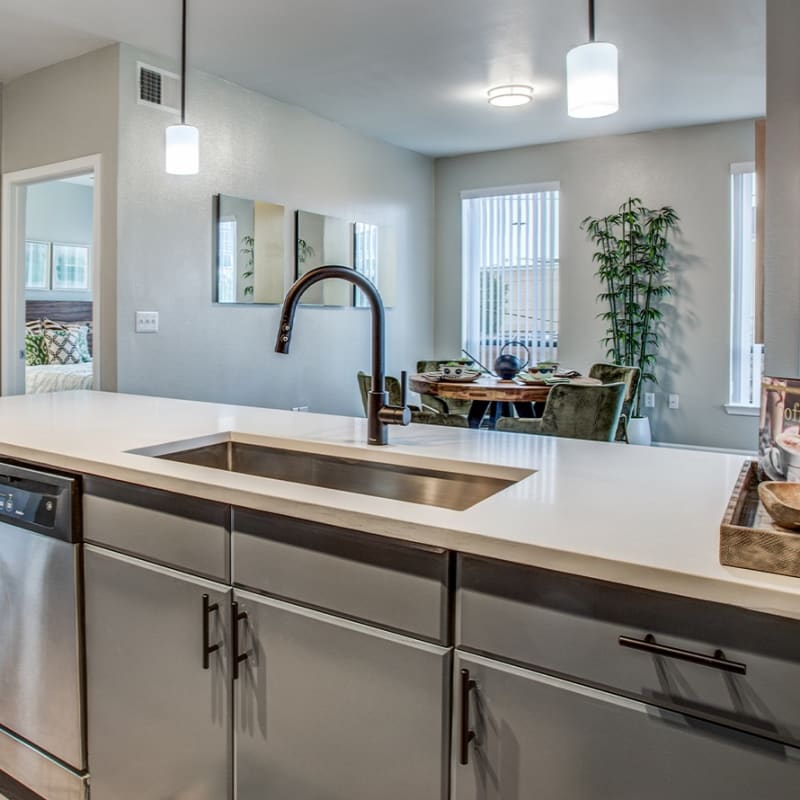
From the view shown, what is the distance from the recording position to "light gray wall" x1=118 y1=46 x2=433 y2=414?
4164 millimetres

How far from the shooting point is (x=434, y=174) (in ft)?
22.8

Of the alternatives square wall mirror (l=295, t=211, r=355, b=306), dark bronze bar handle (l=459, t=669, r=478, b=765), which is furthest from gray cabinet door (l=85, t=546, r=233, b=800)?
square wall mirror (l=295, t=211, r=355, b=306)

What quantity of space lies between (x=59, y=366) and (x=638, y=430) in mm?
4984

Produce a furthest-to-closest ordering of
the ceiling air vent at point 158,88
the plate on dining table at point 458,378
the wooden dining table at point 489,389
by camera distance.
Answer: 1. the plate on dining table at point 458,378
2. the ceiling air vent at point 158,88
3. the wooden dining table at point 489,389

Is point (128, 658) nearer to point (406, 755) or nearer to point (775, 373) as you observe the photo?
point (406, 755)

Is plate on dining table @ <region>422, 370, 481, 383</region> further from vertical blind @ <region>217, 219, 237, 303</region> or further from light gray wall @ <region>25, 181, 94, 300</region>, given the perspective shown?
light gray wall @ <region>25, 181, 94, 300</region>

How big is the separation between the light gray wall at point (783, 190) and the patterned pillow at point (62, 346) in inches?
278

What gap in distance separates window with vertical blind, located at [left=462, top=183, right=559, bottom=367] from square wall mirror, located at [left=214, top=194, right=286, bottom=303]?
90.0 inches

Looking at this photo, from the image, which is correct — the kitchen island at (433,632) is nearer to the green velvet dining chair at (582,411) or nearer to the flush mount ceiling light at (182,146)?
the flush mount ceiling light at (182,146)

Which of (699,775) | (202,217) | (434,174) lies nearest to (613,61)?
(699,775)

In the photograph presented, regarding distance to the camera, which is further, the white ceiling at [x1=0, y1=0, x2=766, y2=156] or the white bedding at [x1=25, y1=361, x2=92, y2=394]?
the white bedding at [x1=25, y1=361, x2=92, y2=394]

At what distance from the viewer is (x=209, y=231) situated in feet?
15.1

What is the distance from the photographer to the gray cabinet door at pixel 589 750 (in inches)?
35.7

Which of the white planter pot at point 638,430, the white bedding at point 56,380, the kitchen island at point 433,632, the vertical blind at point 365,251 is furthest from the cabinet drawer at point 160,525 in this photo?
the white planter pot at point 638,430
